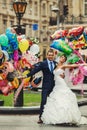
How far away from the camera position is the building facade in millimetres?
66750

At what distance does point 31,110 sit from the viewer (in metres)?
17.8

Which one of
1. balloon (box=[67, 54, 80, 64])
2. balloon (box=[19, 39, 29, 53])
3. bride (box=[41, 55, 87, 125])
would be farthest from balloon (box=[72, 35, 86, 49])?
bride (box=[41, 55, 87, 125])

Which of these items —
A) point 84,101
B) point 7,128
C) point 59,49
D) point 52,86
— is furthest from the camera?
point 84,101

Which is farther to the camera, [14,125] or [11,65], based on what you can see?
[11,65]

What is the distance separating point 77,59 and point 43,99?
418 centimetres

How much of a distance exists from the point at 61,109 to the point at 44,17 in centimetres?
5945

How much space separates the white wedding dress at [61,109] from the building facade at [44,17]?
5027 centimetres

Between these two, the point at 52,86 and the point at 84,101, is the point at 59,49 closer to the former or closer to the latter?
the point at 52,86

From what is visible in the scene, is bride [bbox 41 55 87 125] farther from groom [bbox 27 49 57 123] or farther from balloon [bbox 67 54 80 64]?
balloon [bbox 67 54 80 64]

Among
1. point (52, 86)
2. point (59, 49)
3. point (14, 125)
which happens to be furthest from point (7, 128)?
point (59, 49)

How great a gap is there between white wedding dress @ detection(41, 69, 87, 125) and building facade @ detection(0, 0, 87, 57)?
50.3 metres

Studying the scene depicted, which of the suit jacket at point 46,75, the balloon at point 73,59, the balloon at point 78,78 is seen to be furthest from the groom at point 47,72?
the balloon at point 73,59

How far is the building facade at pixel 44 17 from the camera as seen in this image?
2628 inches

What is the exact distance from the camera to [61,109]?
14.8 metres
